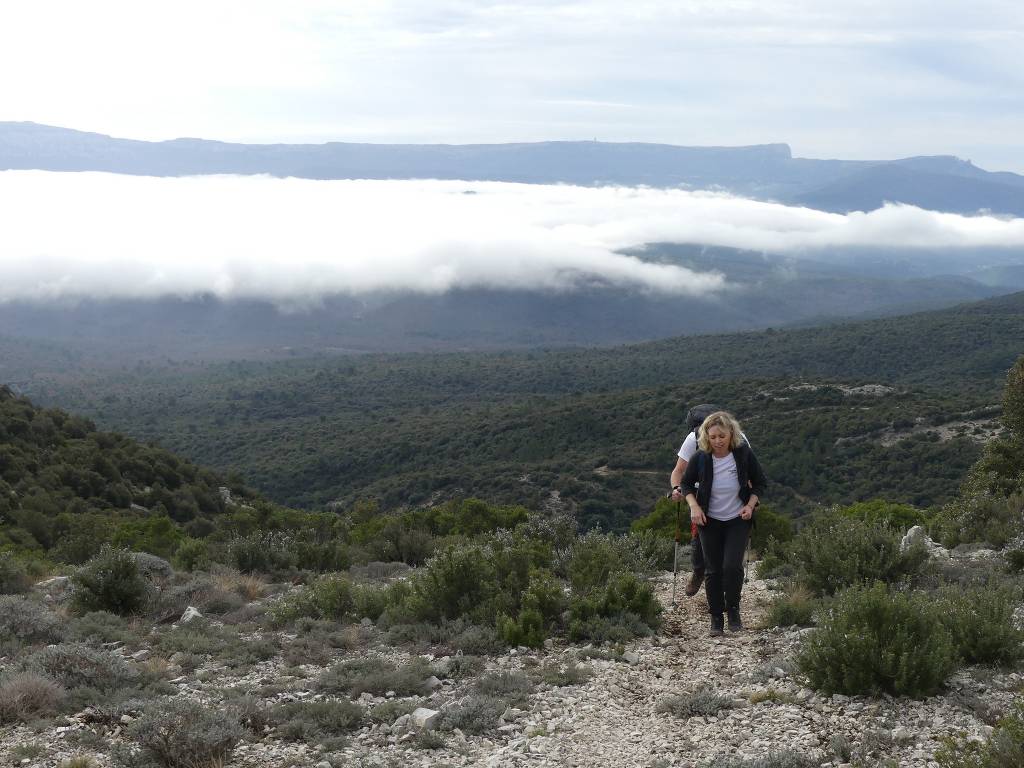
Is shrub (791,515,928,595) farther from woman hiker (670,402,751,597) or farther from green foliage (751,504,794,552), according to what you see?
green foliage (751,504,794,552)

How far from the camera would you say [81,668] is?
254 inches

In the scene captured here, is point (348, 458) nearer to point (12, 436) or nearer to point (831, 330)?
point (12, 436)

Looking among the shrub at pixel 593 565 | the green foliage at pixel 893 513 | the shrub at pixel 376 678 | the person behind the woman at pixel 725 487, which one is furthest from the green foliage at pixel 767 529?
the shrub at pixel 376 678

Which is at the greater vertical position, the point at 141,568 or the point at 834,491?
the point at 141,568

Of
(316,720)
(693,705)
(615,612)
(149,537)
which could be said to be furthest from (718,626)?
(149,537)

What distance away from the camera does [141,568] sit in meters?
9.73

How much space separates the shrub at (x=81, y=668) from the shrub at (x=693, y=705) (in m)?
3.91

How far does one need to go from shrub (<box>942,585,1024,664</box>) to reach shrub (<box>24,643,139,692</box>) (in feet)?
19.4

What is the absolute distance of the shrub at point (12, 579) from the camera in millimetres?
9750

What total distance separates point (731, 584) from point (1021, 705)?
2.95m

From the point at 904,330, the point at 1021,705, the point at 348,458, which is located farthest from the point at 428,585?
the point at 904,330

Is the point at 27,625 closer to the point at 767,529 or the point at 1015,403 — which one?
the point at 767,529

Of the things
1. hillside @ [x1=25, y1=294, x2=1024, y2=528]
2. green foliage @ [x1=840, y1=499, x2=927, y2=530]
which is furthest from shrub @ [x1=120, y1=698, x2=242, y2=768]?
hillside @ [x1=25, y1=294, x2=1024, y2=528]

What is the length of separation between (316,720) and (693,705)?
97.4 inches
